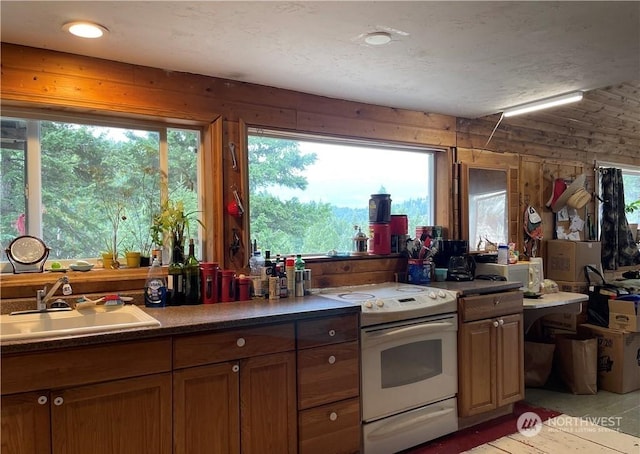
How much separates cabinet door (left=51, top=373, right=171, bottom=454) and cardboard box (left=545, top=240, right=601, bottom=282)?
3807 mm

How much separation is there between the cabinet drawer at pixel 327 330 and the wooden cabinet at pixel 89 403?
2.16ft

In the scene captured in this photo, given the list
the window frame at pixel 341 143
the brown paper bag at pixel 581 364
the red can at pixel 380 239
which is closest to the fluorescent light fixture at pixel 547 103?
the window frame at pixel 341 143

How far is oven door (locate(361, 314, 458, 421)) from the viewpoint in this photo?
2.51 metres

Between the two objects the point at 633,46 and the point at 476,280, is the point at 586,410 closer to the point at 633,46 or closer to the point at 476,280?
the point at 476,280

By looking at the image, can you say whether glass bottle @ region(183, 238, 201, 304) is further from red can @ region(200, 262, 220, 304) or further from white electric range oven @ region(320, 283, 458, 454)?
white electric range oven @ region(320, 283, 458, 454)

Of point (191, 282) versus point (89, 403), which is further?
point (191, 282)

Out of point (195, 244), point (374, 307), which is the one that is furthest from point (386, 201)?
point (195, 244)

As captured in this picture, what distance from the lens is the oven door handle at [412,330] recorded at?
2.52 metres

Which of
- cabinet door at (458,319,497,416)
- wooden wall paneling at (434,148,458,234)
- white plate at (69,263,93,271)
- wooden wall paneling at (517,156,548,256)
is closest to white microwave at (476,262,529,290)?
wooden wall paneling at (434,148,458,234)

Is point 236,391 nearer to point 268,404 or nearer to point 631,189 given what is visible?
point 268,404

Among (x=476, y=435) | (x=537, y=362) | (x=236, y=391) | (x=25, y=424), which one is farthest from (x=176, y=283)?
(x=537, y=362)

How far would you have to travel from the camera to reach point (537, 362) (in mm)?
3719

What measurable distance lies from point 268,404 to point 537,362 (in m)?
2.56

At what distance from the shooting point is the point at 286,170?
309cm
